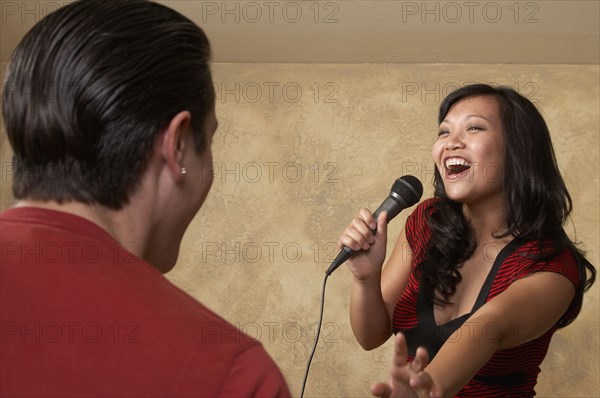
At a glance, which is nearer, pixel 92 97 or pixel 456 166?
pixel 92 97

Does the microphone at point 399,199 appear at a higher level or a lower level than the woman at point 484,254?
higher

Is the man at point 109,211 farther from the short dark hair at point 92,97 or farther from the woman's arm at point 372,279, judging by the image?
the woman's arm at point 372,279

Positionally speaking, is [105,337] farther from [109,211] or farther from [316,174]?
[316,174]

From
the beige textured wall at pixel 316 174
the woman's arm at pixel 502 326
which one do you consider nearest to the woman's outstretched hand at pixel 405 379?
the woman's arm at pixel 502 326

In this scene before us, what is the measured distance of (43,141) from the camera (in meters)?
0.77

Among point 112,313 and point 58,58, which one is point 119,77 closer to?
point 58,58

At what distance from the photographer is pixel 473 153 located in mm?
1813

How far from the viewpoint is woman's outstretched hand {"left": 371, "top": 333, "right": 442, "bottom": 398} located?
1.06 meters

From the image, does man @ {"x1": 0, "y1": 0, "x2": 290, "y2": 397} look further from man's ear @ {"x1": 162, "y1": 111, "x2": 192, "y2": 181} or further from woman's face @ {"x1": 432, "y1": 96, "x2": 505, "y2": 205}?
woman's face @ {"x1": 432, "y1": 96, "x2": 505, "y2": 205}

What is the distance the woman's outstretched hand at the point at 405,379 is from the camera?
1.06 m

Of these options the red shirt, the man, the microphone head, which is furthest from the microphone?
the red shirt

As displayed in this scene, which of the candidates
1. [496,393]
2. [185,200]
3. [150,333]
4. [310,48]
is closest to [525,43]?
[310,48]

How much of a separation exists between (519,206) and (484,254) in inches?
5.4

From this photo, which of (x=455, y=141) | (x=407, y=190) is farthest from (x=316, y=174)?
(x=407, y=190)
